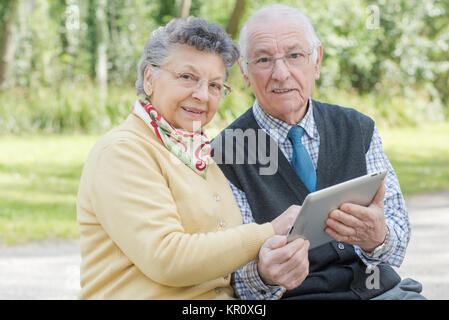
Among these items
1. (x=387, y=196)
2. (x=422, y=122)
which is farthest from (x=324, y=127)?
(x=422, y=122)

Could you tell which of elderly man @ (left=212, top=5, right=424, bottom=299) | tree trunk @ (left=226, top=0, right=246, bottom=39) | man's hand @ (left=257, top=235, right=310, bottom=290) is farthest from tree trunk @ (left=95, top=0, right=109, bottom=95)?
man's hand @ (left=257, top=235, right=310, bottom=290)

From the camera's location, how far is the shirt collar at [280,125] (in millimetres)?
2842

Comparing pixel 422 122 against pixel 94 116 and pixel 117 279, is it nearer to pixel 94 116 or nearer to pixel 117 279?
pixel 94 116

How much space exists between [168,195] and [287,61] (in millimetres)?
1061

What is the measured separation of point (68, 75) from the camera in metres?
18.7

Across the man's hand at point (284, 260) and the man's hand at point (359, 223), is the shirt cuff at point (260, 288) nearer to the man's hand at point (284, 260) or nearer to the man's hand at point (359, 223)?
the man's hand at point (284, 260)

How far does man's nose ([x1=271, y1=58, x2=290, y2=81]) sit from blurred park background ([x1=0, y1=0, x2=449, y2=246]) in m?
4.31

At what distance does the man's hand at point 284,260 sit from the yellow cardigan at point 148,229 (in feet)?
0.15

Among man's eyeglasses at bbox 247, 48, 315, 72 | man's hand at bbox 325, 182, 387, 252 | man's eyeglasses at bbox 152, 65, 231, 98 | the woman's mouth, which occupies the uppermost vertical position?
man's eyeglasses at bbox 247, 48, 315, 72

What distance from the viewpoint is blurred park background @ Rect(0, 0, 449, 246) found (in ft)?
30.5

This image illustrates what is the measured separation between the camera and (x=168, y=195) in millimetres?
2123

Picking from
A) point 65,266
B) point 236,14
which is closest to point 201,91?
point 65,266

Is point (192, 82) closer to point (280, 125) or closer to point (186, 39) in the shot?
point (186, 39)

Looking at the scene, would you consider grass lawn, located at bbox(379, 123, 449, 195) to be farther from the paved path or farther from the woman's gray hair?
the woman's gray hair
